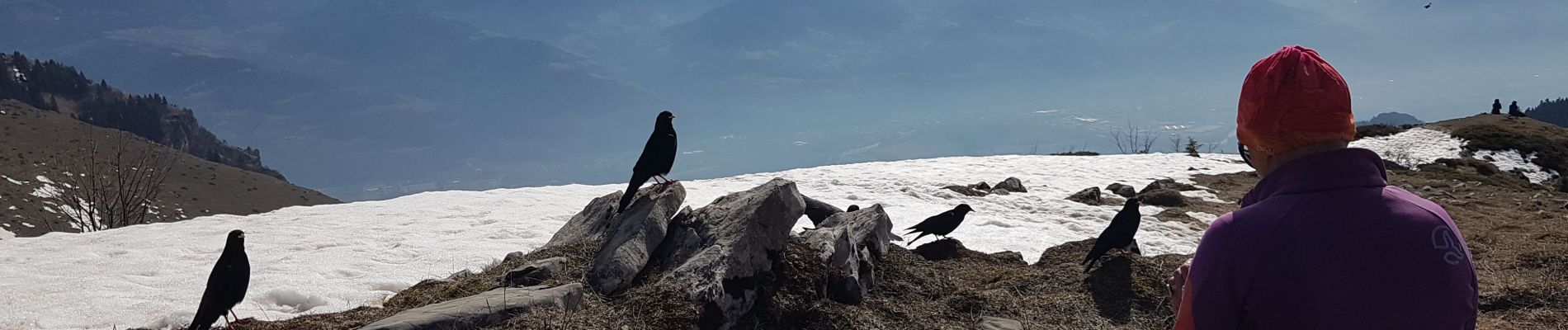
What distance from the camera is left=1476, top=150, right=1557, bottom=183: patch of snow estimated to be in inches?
784

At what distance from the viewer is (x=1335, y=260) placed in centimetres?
145

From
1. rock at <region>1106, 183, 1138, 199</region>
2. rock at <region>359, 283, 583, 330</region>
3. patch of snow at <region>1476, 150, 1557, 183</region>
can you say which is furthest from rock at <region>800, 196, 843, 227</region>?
patch of snow at <region>1476, 150, 1557, 183</region>

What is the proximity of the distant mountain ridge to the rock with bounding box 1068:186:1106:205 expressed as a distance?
294 ft

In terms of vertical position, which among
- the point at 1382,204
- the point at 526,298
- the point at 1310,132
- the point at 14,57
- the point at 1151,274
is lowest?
the point at 1151,274

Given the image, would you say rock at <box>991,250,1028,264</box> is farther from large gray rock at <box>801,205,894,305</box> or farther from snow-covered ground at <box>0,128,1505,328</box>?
snow-covered ground at <box>0,128,1505,328</box>

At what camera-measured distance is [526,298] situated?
436 centimetres

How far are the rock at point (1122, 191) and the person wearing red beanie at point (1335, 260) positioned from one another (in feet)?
52.7

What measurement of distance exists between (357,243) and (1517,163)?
28.3m

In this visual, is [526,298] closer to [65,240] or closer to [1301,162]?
[1301,162]

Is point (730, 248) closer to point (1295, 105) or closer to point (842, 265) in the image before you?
point (842, 265)

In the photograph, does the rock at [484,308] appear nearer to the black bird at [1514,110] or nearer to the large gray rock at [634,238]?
the large gray rock at [634,238]

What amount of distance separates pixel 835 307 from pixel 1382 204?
4151mm

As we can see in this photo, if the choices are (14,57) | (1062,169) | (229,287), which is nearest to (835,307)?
(229,287)

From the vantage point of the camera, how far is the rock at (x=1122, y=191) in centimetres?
1661
